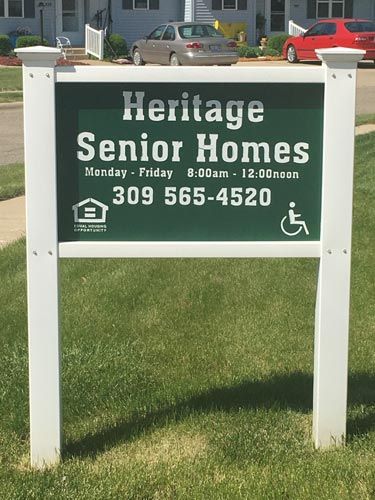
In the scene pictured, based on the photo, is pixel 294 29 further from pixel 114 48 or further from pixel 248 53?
pixel 114 48

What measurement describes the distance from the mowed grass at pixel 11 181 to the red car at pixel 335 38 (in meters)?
19.2

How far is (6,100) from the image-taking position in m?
20.6

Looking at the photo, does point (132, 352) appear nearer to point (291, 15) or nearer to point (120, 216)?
point (120, 216)

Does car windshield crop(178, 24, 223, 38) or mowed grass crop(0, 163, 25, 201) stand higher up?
car windshield crop(178, 24, 223, 38)

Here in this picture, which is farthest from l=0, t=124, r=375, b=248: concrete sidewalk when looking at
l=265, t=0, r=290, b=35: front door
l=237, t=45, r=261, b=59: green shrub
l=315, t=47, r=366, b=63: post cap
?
l=265, t=0, r=290, b=35: front door

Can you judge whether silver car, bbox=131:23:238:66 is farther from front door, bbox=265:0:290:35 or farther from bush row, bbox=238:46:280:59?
front door, bbox=265:0:290:35

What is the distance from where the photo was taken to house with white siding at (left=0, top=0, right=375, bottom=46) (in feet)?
129

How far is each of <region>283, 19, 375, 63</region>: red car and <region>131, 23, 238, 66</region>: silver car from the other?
3.12 meters

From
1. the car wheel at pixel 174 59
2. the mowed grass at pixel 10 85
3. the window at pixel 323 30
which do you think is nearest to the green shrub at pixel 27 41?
the mowed grass at pixel 10 85

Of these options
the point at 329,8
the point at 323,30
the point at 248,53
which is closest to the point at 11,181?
the point at 323,30

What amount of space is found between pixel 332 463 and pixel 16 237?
5086 millimetres

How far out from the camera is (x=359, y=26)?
30.9 m

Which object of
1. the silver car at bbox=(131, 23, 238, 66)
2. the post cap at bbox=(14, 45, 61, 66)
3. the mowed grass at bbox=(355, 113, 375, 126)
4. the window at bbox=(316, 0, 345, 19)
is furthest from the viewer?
the window at bbox=(316, 0, 345, 19)

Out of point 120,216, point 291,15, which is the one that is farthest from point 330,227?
point 291,15
